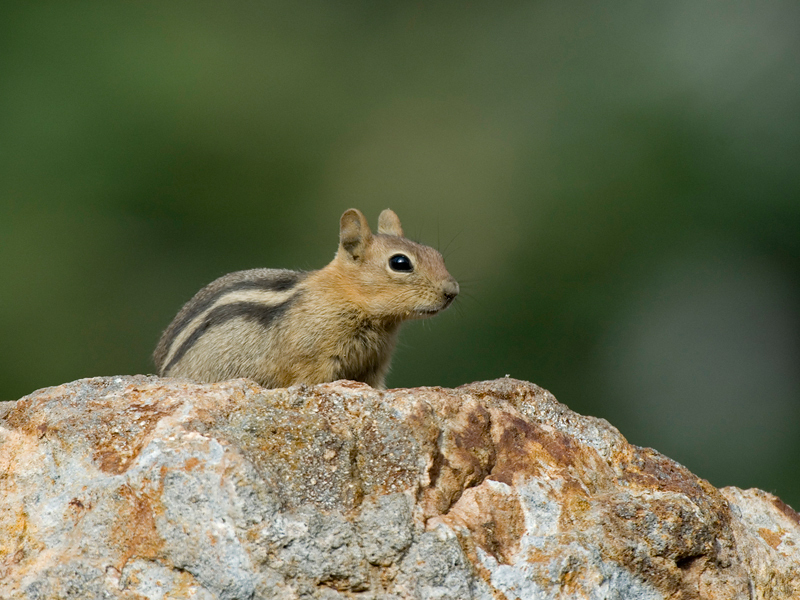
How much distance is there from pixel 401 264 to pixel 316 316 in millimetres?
687

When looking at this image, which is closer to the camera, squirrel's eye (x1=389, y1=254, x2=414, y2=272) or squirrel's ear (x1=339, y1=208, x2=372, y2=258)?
squirrel's eye (x1=389, y1=254, x2=414, y2=272)

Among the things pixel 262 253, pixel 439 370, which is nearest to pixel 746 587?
pixel 439 370

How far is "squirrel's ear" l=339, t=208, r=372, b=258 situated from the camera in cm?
646

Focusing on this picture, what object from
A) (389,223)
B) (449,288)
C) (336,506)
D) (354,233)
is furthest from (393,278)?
(336,506)

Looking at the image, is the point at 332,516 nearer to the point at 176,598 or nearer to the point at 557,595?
the point at 176,598

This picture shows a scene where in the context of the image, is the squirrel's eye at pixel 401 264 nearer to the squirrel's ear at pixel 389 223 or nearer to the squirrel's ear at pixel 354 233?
the squirrel's ear at pixel 354 233

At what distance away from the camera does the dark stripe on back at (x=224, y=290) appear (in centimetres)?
618

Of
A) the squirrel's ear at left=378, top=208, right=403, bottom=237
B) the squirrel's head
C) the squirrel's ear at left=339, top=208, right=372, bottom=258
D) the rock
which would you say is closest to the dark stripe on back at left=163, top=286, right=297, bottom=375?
the squirrel's head

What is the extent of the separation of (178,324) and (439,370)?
7.01 metres

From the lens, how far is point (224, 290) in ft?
20.3

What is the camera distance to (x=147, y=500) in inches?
134

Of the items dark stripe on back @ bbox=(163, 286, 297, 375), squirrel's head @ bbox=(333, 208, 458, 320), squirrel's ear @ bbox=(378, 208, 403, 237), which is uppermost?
squirrel's ear @ bbox=(378, 208, 403, 237)

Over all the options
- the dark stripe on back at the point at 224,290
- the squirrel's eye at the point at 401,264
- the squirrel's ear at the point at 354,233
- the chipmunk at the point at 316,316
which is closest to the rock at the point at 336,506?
the chipmunk at the point at 316,316

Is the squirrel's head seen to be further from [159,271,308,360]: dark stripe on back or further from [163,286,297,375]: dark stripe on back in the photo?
[163,286,297,375]: dark stripe on back
